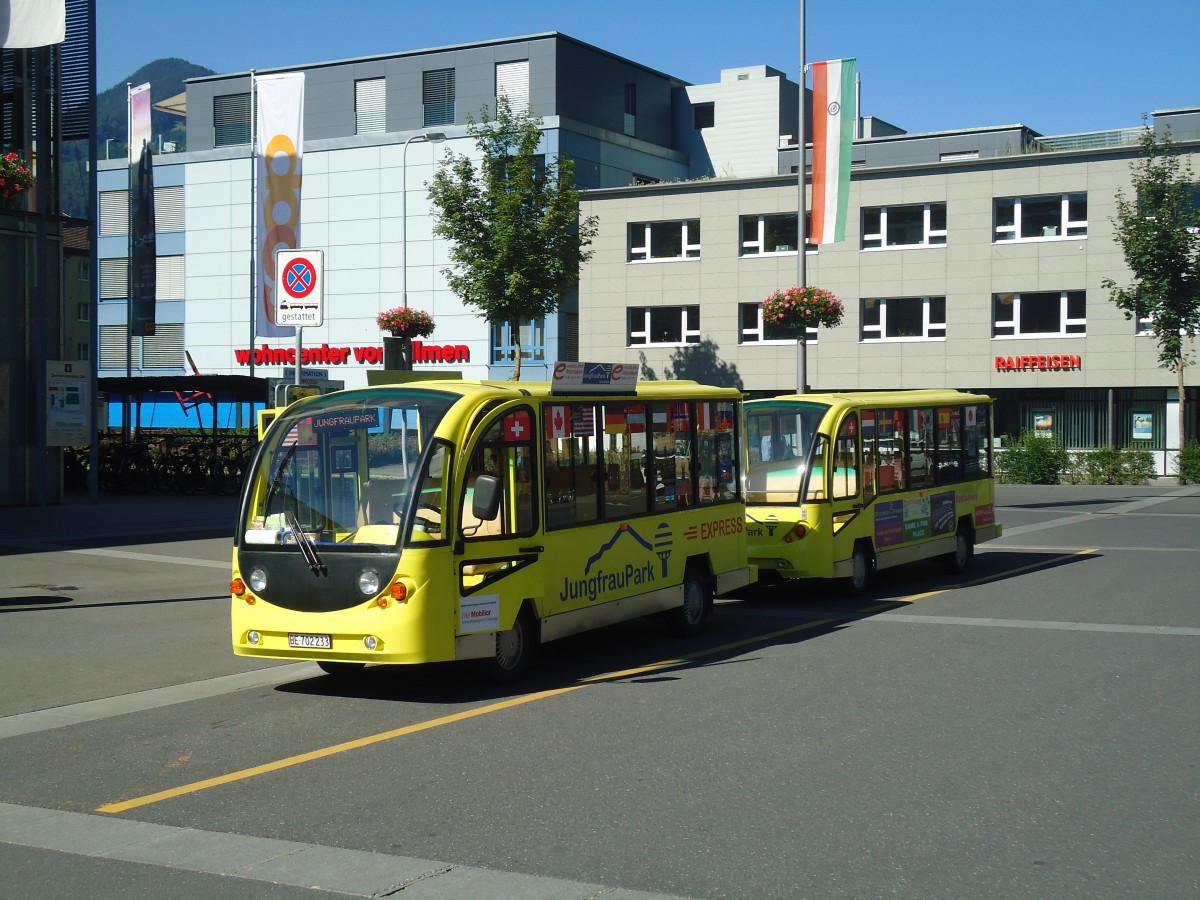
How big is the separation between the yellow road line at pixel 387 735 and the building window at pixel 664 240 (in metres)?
41.6

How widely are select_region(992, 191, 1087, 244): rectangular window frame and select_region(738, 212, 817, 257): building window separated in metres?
7.51

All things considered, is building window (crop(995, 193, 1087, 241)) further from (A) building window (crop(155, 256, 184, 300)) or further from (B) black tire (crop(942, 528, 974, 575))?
(A) building window (crop(155, 256, 184, 300))

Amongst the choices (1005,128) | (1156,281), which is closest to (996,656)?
(1156,281)

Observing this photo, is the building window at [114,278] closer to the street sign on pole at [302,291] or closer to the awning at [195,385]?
the awning at [195,385]

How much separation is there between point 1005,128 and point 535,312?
24.7 metres

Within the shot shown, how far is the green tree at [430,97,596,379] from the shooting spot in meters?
43.4

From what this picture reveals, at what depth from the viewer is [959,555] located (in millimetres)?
18812

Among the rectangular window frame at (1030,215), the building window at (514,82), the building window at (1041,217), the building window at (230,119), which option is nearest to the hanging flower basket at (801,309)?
the rectangular window frame at (1030,215)

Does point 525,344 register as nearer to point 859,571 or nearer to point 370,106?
point 370,106

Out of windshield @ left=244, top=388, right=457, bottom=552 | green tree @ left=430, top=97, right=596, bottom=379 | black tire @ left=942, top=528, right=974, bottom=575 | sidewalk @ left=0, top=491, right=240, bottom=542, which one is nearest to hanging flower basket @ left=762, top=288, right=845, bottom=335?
black tire @ left=942, top=528, right=974, bottom=575

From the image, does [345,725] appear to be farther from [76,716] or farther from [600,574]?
[600,574]

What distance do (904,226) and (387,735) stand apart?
43944mm

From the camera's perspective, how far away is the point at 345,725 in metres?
8.92

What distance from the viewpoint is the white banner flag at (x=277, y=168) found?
36844 mm
